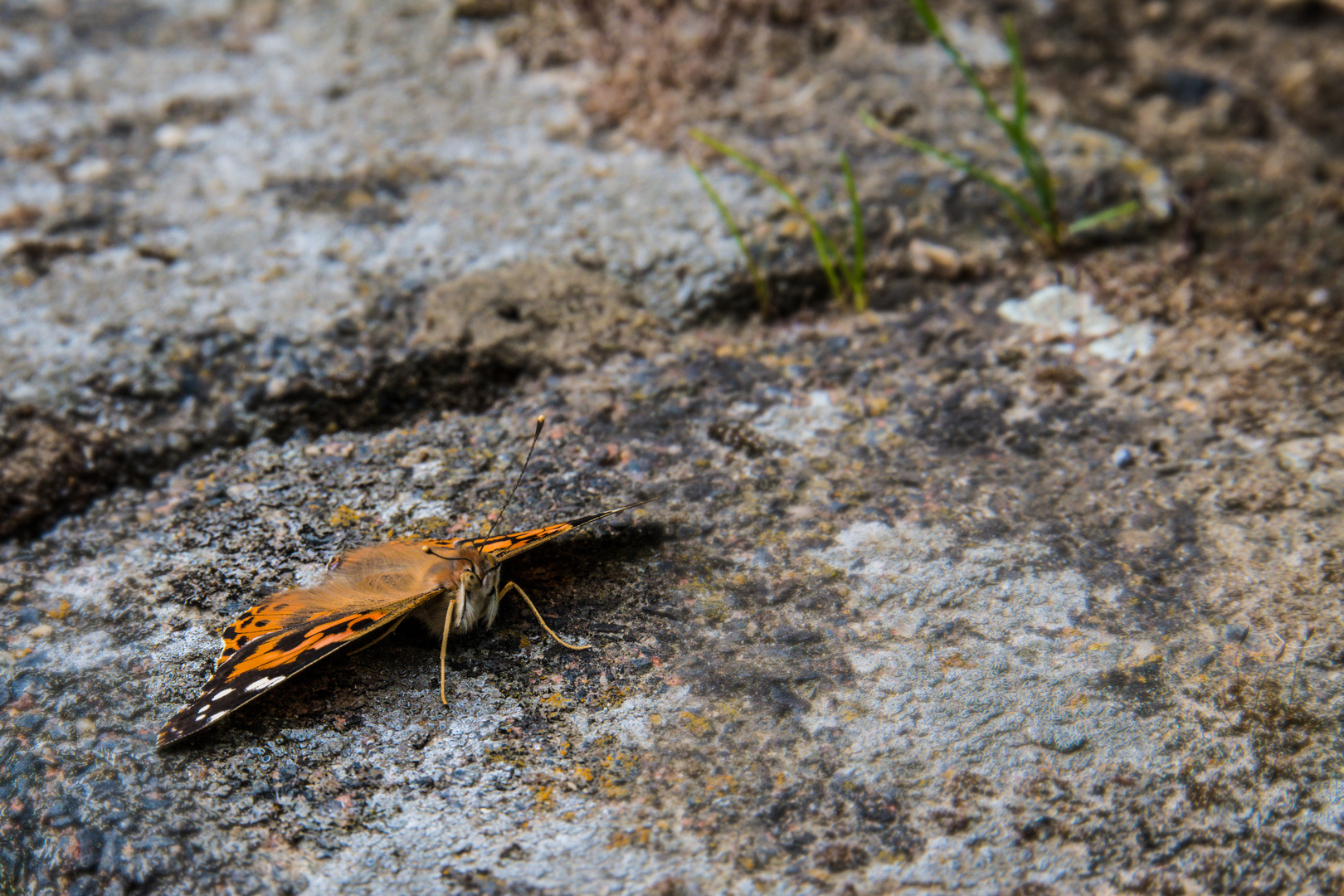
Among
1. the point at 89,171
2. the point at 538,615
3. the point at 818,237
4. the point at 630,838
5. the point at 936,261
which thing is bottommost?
the point at 630,838

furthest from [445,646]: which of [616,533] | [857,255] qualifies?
[857,255]

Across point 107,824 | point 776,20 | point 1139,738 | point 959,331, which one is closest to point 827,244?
point 959,331

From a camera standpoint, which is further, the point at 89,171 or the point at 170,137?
the point at 170,137

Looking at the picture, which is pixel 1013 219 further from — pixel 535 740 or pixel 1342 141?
pixel 535 740

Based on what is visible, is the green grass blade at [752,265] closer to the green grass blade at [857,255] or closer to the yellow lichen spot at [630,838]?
the green grass blade at [857,255]

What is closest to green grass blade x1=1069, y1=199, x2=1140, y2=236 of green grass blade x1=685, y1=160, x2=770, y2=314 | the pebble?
the pebble

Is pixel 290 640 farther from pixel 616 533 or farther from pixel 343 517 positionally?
pixel 616 533
